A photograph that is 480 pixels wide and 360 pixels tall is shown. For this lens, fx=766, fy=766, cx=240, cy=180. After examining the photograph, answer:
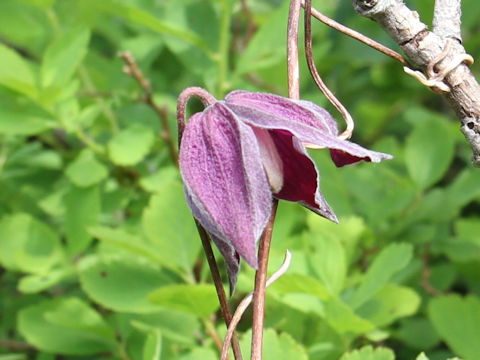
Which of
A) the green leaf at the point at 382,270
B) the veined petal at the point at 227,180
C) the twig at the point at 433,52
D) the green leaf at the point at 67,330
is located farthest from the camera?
the green leaf at the point at 67,330

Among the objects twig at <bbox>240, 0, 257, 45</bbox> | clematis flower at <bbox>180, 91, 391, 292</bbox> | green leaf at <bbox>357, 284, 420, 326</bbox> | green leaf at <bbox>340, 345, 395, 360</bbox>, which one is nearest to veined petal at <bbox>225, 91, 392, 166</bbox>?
clematis flower at <bbox>180, 91, 391, 292</bbox>

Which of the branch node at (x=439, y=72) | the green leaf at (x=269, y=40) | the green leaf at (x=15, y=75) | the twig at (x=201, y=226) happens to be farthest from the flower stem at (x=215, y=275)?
the green leaf at (x=269, y=40)

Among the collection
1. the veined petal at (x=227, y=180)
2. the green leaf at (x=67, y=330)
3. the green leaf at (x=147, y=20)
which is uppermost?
the green leaf at (x=147, y=20)

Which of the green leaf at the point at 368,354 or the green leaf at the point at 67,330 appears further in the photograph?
the green leaf at the point at 67,330

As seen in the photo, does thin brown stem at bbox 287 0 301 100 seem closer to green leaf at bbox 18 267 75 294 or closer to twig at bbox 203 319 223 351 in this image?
twig at bbox 203 319 223 351

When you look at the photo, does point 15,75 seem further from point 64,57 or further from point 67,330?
point 67,330

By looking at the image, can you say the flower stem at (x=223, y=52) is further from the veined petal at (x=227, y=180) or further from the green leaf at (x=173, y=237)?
the veined petal at (x=227, y=180)

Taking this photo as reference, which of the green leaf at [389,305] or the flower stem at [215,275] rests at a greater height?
the flower stem at [215,275]
